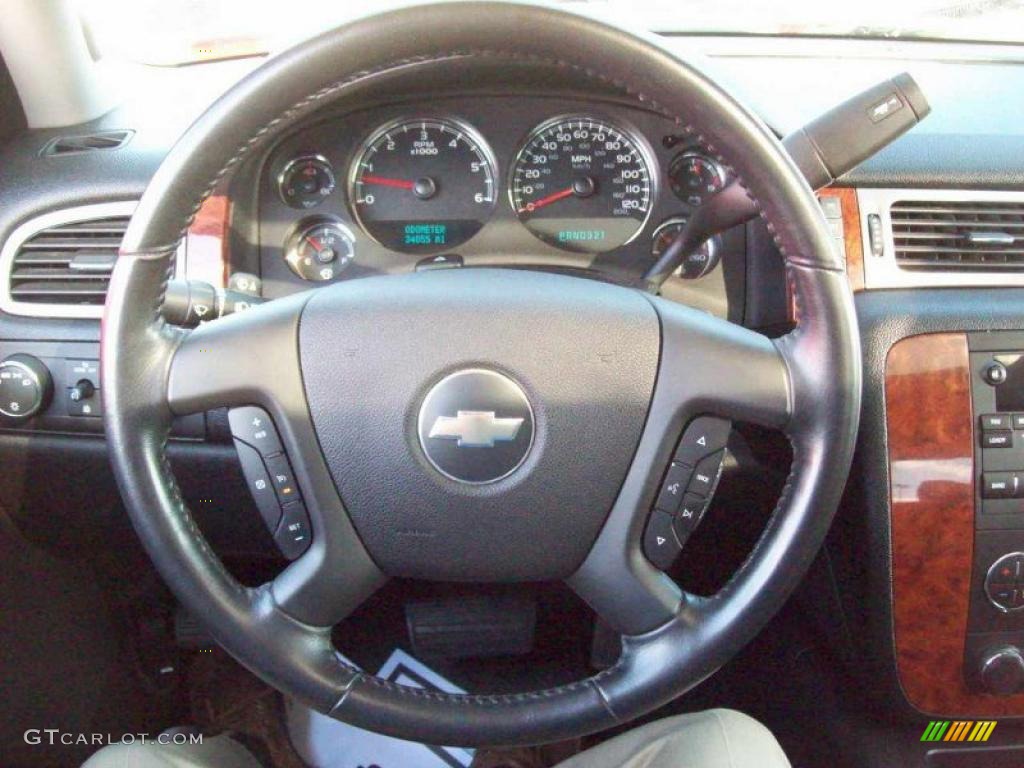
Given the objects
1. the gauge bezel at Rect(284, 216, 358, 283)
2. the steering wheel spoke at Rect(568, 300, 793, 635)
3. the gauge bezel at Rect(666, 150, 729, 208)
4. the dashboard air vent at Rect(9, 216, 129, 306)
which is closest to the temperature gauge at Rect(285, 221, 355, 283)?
the gauge bezel at Rect(284, 216, 358, 283)

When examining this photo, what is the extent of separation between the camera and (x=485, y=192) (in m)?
1.56

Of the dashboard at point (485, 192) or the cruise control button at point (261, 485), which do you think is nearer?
the cruise control button at point (261, 485)

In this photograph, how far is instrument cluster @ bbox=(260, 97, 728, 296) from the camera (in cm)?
154

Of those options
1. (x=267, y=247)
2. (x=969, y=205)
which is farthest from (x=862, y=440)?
(x=267, y=247)

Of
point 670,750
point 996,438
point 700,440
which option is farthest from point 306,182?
point 996,438

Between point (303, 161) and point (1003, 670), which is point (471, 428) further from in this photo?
point (1003, 670)

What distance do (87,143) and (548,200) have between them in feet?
2.38

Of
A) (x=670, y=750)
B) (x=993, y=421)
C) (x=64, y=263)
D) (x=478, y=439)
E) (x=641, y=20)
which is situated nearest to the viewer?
(x=478, y=439)

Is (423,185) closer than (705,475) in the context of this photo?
No

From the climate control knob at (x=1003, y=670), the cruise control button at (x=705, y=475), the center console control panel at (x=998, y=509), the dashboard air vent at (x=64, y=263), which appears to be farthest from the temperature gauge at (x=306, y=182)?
the climate control knob at (x=1003, y=670)

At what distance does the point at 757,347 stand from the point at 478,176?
0.66 m

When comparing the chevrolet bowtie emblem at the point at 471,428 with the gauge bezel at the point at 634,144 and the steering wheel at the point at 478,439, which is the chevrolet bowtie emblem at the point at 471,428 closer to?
the steering wheel at the point at 478,439

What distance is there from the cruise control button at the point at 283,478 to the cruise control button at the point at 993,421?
0.93 metres

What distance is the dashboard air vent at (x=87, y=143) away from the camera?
5.14 ft
